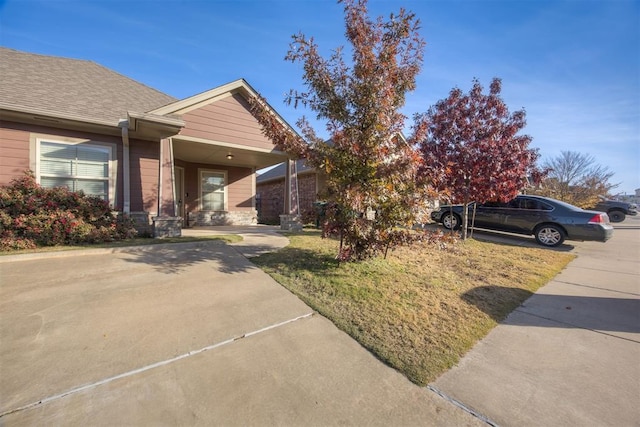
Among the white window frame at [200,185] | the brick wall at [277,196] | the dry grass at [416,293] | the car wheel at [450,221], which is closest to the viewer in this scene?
the dry grass at [416,293]

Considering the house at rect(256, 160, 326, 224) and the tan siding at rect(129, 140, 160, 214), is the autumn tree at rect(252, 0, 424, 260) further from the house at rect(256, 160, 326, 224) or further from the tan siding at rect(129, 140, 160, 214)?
the house at rect(256, 160, 326, 224)

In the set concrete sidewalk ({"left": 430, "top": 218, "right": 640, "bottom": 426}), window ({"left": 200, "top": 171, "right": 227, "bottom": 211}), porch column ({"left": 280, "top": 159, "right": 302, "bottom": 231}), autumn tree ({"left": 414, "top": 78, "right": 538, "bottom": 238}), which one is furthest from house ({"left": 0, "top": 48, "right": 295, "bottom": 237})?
concrete sidewalk ({"left": 430, "top": 218, "right": 640, "bottom": 426})

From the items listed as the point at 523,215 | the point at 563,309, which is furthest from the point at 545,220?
the point at 563,309

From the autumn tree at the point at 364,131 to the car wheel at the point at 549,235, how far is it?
7.07m

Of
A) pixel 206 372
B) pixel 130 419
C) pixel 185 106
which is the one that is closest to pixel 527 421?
pixel 206 372

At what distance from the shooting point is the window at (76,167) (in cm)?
630

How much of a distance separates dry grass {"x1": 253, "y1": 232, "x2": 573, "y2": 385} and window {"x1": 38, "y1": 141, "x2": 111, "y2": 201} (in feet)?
17.9

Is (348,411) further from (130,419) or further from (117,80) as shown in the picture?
(117,80)

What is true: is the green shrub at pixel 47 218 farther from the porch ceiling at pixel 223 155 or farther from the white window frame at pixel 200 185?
the white window frame at pixel 200 185

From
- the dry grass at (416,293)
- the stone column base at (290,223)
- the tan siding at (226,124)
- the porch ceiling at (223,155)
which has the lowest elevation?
the dry grass at (416,293)

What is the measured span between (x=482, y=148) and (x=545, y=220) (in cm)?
332

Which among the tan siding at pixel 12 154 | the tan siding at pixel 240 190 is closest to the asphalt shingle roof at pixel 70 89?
the tan siding at pixel 12 154

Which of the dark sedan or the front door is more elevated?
the front door

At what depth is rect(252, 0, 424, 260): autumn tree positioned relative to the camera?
383 centimetres
